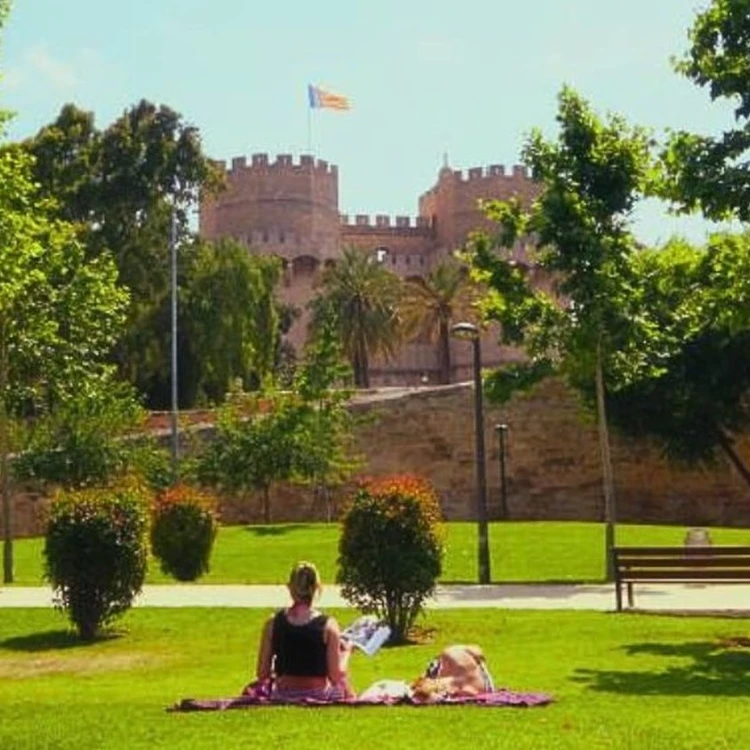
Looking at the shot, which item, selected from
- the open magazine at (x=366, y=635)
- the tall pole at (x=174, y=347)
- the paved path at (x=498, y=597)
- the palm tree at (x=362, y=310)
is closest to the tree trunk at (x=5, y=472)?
the paved path at (x=498, y=597)

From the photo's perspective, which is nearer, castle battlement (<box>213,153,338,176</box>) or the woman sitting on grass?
the woman sitting on grass

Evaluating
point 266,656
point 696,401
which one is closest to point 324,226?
point 696,401

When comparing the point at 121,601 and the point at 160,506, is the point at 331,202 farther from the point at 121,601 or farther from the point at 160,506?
the point at 121,601

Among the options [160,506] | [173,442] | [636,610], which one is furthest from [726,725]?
[173,442]

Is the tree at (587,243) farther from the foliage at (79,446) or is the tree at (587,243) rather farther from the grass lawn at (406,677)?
the foliage at (79,446)

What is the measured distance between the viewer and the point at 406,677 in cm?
1061

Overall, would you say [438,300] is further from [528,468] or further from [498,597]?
[498,597]

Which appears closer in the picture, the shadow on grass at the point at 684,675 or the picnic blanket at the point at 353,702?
the picnic blanket at the point at 353,702

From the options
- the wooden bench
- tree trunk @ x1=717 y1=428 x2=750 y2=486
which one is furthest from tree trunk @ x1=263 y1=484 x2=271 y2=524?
the wooden bench

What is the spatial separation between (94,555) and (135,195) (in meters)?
33.1

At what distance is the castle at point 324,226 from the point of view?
7112 centimetres

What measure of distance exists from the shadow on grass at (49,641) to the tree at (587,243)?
8.98 metres

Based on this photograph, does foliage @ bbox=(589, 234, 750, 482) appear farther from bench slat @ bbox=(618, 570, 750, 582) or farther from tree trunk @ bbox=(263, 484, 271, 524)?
bench slat @ bbox=(618, 570, 750, 582)

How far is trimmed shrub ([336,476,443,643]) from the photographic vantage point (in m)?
13.4
